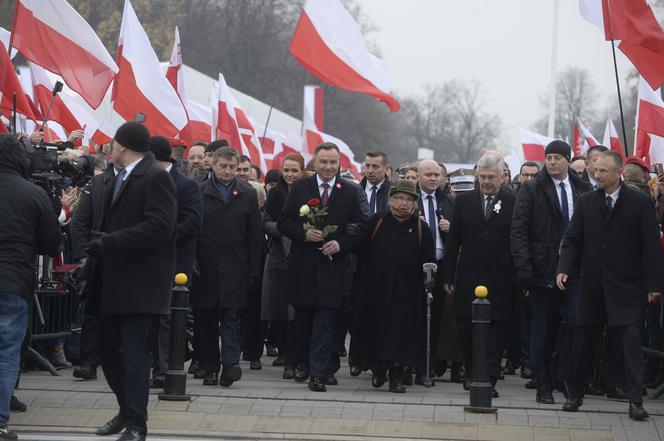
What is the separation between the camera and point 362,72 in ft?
58.0

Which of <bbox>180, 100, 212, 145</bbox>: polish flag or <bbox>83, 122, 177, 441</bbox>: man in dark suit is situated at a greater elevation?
<bbox>180, 100, 212, 145</bbox>: polish flag

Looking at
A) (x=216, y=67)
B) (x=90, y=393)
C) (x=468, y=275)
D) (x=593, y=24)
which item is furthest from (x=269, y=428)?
(x=216, y=67)

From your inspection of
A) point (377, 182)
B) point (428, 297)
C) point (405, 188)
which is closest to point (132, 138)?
point (405, 188)

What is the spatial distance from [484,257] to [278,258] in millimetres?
2590

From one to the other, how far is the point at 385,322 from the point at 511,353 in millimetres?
2843

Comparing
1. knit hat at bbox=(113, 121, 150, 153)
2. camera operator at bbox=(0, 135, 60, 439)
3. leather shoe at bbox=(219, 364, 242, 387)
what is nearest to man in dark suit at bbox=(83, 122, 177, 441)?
knit hat at bbox=(113, 121, 150, 153)

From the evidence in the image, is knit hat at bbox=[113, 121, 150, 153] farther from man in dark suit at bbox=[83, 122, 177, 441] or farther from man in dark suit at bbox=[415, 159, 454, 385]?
man in dark suit at bbox=[415, 159, 454, 385]

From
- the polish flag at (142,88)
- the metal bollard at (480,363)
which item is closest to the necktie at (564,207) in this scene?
the metal bollard at (480,363)

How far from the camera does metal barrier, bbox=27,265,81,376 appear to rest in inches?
507

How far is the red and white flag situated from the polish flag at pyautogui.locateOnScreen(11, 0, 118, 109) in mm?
5447

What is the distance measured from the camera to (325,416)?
10.8 metres

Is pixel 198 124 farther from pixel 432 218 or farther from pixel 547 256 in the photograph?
pixel 547 256

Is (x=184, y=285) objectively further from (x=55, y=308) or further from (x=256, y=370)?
(x=256, y=370)

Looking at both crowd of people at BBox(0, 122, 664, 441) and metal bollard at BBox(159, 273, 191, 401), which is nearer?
crowd of people at BBox(0, 122, 664, 441)
